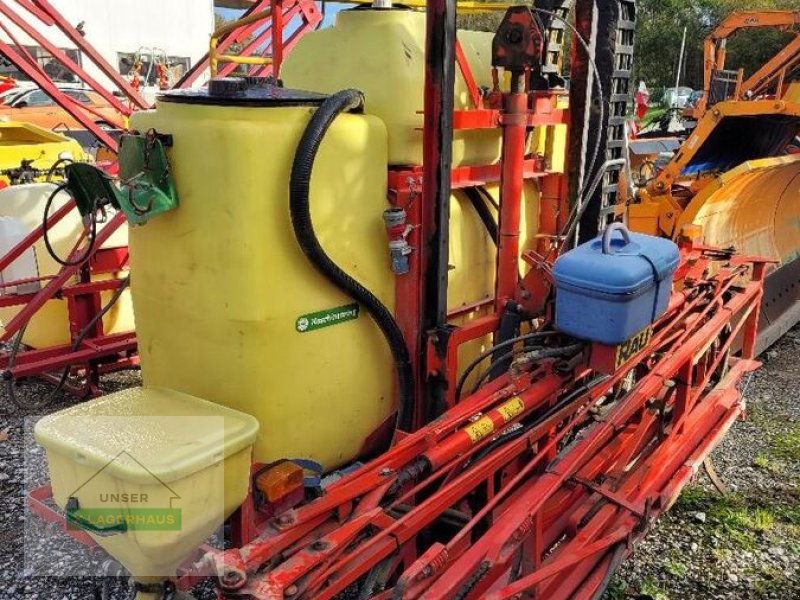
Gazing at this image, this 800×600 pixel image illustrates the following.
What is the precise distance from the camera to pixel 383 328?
2455 millimetres

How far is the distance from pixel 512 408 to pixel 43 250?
→ 325 centimetres

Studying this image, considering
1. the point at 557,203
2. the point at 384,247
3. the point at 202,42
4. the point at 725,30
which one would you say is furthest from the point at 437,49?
the point at 202,42

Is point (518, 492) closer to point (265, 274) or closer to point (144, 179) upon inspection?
point (265, 274)

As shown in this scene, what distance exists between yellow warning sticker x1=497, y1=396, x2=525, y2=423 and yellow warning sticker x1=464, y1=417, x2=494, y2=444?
0.07 meters

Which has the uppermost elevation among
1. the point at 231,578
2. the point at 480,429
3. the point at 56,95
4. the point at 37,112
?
the point at 56,95

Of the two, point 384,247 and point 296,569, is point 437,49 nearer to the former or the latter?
point 384,247

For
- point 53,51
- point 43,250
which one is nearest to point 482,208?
point 43,250

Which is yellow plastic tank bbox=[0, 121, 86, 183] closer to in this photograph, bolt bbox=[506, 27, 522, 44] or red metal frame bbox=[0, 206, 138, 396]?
red metal frame bbox=[0, 206, 138, 396]

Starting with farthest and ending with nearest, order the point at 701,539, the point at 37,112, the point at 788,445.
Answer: the point at 37,112 → the point at 788,445 → the point at 701,539

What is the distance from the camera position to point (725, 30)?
26.9 feet

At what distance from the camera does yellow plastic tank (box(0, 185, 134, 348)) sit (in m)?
4.48

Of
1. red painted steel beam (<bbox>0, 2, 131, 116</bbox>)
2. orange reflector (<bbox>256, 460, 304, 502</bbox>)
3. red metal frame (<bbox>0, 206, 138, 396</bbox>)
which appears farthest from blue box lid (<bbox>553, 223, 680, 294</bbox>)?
red painted steel beam (<bbox>0, 2, 131, 116</bbox>)

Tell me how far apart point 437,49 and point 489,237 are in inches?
32.5

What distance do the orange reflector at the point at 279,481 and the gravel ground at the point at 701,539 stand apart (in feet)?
2.28
